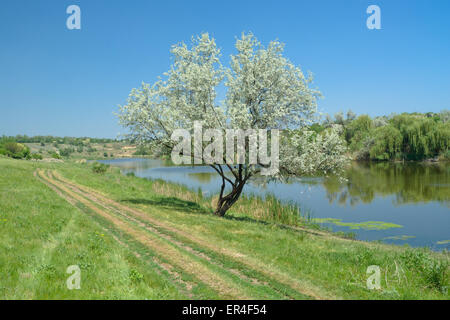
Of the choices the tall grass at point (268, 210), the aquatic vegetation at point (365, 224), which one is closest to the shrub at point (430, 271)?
the aquatic vegetation at point (365, 224)

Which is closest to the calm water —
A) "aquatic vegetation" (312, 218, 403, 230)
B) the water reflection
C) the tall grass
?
the water reflection

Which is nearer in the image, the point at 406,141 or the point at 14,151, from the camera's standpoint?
the point at 14,151

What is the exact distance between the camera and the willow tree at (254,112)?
60.5 feet

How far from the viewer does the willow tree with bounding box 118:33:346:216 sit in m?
18.4

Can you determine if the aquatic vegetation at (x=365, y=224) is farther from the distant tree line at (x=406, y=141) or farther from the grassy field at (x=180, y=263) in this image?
the distant tree line at (x=406, y=141)

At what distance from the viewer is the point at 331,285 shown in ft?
28.2

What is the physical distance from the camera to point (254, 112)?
762 inches

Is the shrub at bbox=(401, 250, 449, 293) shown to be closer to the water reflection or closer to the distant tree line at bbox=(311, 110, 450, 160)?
the water reflection

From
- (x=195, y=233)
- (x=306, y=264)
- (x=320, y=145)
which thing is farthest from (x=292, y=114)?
(x=306, y=264)

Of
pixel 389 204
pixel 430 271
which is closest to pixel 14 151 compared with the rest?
pixel 389 204

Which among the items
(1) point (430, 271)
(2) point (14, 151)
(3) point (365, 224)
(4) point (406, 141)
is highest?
(4) point (406, 141)

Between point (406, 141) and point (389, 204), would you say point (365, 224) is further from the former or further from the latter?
point (406, 141)

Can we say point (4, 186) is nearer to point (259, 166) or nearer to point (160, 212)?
point (160, 212)

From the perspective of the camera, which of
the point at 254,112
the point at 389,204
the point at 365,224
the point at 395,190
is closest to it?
the point at 254,112
